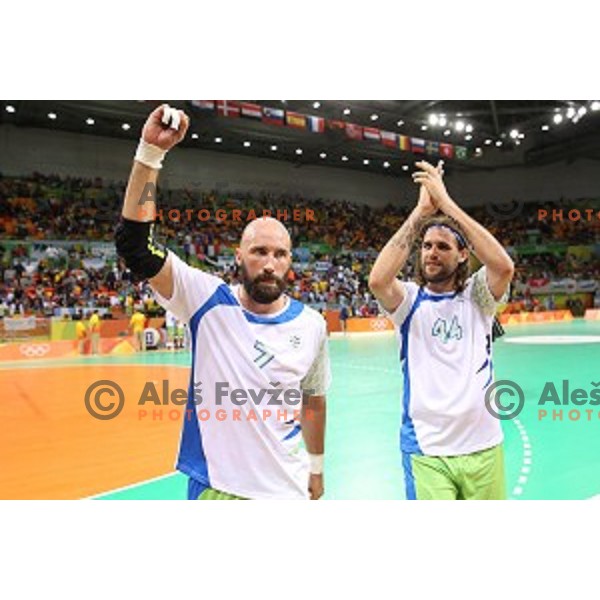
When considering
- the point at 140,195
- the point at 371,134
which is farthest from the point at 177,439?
the point at 371,134

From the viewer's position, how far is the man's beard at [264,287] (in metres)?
2.40

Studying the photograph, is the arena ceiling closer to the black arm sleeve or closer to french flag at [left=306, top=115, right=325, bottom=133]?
french flag at [left=306, top=115, right=325, bottom=133]

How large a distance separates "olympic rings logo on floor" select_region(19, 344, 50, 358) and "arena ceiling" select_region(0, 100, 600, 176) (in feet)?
20.2

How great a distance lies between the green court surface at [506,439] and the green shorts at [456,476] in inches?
70.1

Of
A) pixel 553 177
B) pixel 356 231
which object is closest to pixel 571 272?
pixel 553 177

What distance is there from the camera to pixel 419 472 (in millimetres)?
2615

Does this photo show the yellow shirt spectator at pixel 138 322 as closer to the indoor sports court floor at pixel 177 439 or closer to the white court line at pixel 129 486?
the indoor sports court floor at pixel 177 439

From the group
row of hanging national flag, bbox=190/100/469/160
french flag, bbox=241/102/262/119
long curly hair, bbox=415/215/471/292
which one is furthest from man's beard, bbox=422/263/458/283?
french flag, bbox=241/102/262/119

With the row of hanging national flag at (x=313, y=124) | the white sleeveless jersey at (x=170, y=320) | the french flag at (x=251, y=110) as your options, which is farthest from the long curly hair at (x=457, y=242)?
the white sleeveless jersey at (x=170, y=320)

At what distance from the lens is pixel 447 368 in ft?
8.89

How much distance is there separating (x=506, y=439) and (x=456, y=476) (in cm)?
385

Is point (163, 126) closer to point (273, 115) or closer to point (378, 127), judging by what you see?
point (273, 115)

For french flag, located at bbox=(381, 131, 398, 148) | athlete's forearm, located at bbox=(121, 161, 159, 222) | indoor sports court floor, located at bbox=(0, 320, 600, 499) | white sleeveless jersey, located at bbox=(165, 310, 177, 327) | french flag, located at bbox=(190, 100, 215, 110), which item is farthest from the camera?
french flag, located at bbox=(381, 131, 398, 148)

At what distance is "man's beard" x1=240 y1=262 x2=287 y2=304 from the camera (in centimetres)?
240
